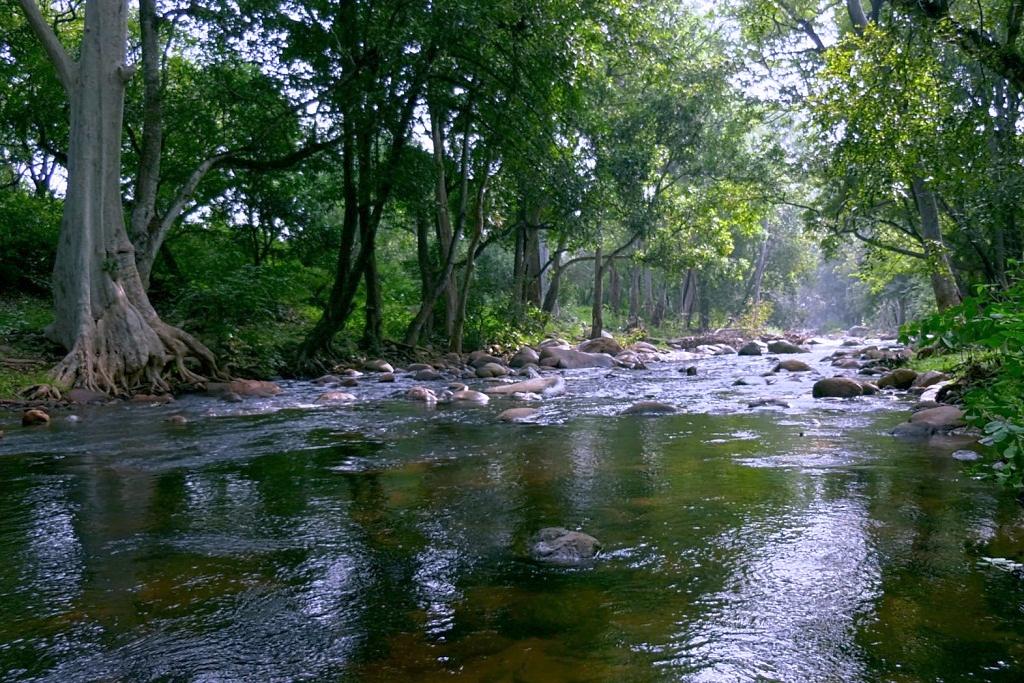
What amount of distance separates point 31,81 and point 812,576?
2186 cm

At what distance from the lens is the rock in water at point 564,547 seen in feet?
10.8

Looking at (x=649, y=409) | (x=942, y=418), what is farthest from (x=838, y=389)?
(x=942, y=418)

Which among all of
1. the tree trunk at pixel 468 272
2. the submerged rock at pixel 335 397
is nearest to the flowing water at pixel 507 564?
the submerged rock at pixel 335 397

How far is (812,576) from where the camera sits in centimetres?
303

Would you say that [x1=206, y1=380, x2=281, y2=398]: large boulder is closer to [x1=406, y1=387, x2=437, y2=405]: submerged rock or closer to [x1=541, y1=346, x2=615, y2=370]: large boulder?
[x1=406, y1=387, x2=437, y2=405]: submerged rock

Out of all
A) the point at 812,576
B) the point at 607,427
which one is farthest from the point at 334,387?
the point at 812,576

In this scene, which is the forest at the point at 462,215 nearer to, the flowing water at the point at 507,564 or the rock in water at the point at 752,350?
the flowing water at the point at 507,564

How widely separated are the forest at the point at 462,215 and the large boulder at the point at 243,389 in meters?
0.07

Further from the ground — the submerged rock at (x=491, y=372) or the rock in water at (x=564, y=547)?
the submerged rock at (x=491, y=372)

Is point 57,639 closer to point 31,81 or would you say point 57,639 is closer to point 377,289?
point 377,289

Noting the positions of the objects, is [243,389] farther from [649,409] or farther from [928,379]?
[928,379]

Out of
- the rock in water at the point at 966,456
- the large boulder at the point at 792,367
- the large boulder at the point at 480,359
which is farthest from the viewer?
the large boulder at the point at 480,359

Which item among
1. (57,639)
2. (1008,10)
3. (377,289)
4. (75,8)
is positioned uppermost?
(75,8)

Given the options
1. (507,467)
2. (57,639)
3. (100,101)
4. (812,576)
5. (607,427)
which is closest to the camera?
(57,639)
